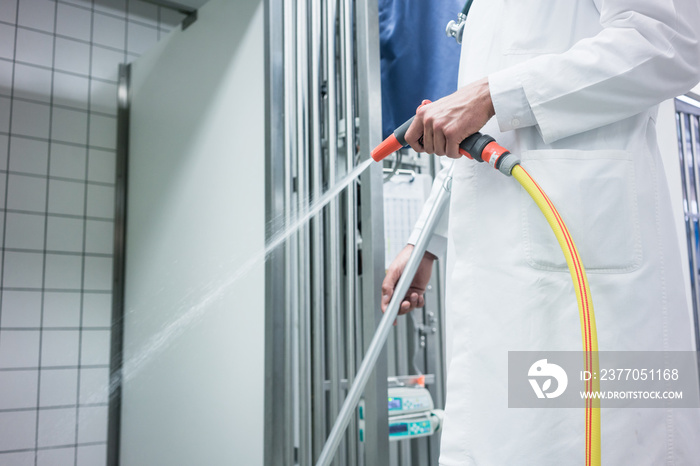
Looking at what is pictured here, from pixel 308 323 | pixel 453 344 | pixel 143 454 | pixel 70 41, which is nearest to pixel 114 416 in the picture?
pixel 143 454

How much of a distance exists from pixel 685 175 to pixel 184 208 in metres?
2.06

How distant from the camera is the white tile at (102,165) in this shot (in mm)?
2945

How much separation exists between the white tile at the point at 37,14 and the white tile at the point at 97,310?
1.28 metres

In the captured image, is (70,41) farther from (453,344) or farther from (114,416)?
(453,344)

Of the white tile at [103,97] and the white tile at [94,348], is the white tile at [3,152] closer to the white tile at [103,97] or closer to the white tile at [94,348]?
the white tile at [103,97]

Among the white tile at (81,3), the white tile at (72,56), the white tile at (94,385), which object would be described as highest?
the white tile at (81,3)

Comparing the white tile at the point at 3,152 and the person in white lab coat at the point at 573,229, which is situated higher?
the white tile at the point at 3,152

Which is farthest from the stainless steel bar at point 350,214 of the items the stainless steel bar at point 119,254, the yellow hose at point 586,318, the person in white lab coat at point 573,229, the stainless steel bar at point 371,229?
the stainless steel bar at point 119,254

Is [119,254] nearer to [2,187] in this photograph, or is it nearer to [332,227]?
[2,187]

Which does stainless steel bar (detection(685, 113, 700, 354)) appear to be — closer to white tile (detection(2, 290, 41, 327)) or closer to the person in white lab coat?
the person in white lab coat

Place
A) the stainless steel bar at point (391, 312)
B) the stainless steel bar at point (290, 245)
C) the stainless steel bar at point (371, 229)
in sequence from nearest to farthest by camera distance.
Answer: the stainless steel bar at point (391, 312) < the stainless steel bar at point (371, 229) < the stainless steel bar at point (290, 245)

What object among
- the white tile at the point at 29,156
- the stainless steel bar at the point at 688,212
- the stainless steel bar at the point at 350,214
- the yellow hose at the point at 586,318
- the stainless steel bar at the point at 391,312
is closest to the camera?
the yellow hose at the point at 586,318

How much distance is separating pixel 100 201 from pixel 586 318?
2682 millimetres

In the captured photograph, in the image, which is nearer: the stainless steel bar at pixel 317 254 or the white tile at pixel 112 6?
the stainless steel bar at pixel 317 254
